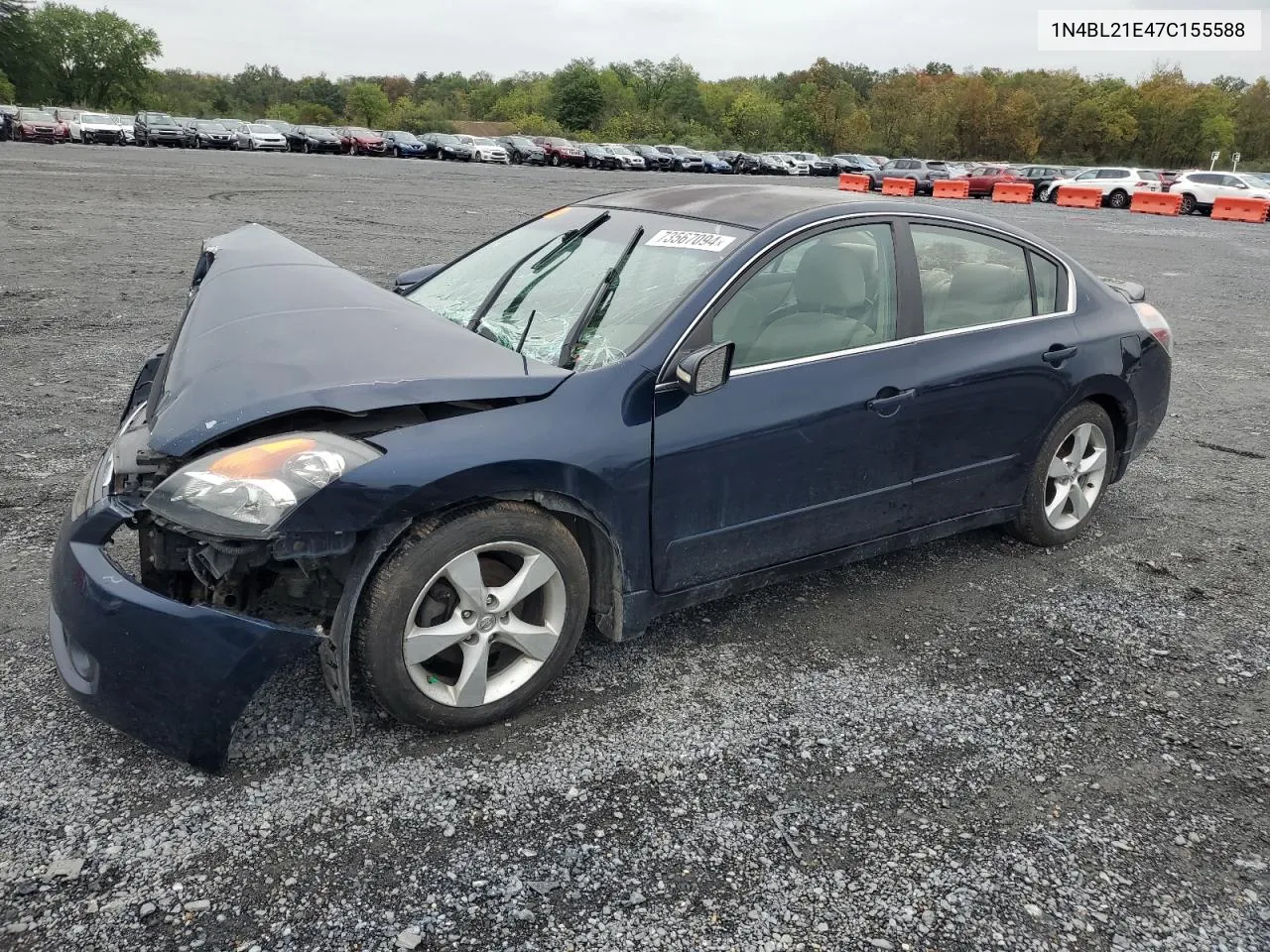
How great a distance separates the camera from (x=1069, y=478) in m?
4.35

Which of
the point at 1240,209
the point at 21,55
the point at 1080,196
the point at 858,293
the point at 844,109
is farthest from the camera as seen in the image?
the point at 844,109

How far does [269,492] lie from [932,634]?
2498mm

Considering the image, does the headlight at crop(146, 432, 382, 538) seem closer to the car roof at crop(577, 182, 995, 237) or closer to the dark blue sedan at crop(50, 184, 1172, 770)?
the dark blue sedan at crop(50, 184, 1172, 770)

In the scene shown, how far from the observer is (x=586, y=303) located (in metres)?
3.38

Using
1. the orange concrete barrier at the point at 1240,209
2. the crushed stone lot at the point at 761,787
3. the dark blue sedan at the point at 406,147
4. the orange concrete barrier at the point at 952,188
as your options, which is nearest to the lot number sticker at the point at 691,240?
the crushed stone lot at the point at 761,787

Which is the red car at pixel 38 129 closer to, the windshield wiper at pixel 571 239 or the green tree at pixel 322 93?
the windshield wiper at pixel 571 239

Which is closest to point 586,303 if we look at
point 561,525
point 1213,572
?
point 561,525

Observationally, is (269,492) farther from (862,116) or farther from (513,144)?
(862,116)

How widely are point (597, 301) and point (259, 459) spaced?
54.2 inches

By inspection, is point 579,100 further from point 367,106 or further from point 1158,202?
point 1158,202

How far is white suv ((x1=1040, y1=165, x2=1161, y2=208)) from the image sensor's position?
31938mm

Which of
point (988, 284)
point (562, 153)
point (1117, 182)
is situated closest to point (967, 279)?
point (988, 284)

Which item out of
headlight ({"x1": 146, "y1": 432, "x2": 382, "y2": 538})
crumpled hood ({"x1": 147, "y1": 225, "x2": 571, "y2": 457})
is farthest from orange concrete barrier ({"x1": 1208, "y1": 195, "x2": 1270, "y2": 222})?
headlight ({"x1": 146, "y1": 432, "x2": 382, "y2": 538})

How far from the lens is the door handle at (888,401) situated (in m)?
3.46
